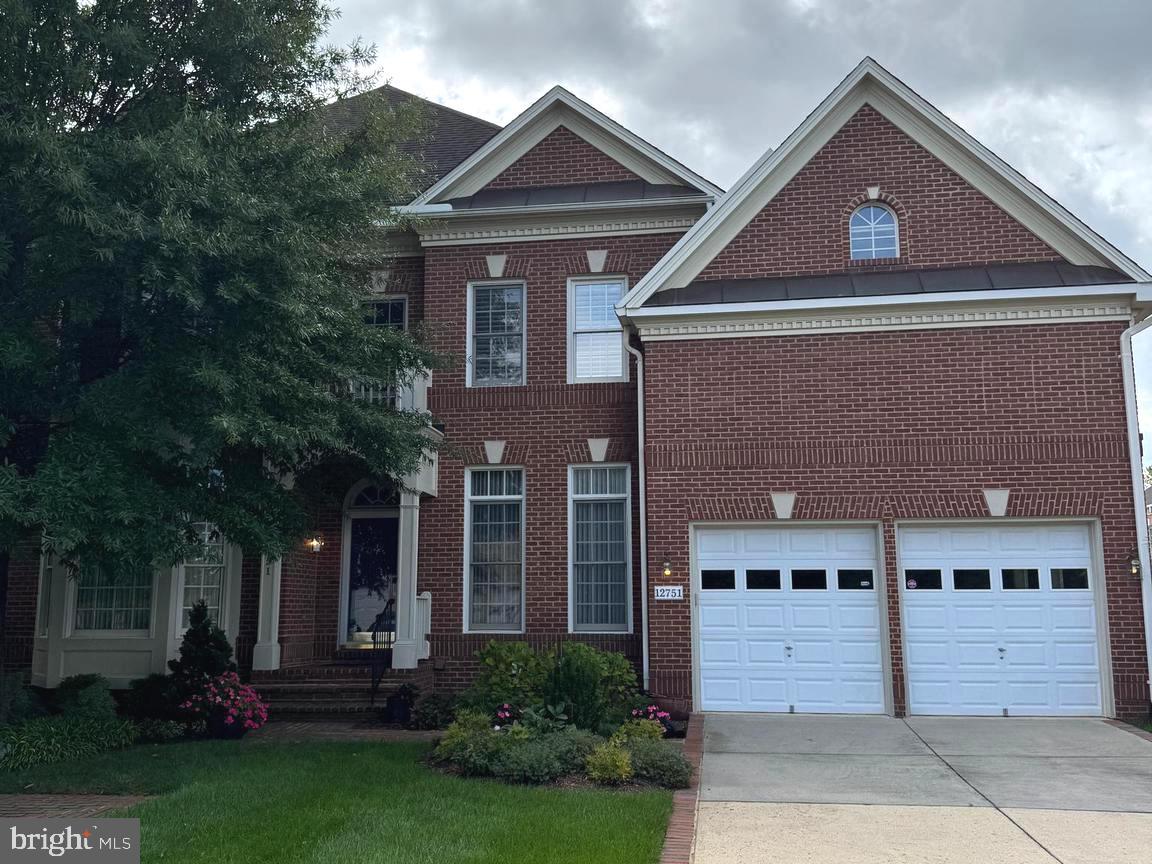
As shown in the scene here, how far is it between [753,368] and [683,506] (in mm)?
2046

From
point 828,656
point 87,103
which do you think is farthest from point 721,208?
point 87,103

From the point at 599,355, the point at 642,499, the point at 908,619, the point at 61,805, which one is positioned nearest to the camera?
the point at 61,805

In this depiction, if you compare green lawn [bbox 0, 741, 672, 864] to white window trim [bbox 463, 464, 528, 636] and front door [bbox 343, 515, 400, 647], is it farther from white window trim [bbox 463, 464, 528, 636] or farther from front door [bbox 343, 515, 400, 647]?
front door [bbox 343, 515, 400, 647]

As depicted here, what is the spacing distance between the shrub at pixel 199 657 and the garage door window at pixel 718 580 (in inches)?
244

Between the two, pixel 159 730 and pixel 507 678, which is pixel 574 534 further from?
pixel 159 730

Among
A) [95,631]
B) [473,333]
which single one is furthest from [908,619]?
[95,631]

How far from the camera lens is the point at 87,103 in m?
9.63

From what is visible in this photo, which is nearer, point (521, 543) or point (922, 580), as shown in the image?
point (922, 580)

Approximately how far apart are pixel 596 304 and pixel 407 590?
5118 millimetres

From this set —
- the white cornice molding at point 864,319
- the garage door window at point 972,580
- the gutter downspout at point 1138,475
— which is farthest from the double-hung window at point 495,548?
the gutter downspout at point 1138,475

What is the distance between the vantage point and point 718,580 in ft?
41.0

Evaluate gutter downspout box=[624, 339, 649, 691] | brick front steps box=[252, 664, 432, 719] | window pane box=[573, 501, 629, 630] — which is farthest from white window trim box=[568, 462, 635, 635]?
brick front steps box=[252, 664, 432, 719]

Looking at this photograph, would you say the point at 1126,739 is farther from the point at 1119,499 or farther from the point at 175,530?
the point at 175,530

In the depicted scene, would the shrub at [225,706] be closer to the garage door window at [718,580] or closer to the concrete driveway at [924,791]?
the concrete driveway at [924,791]
